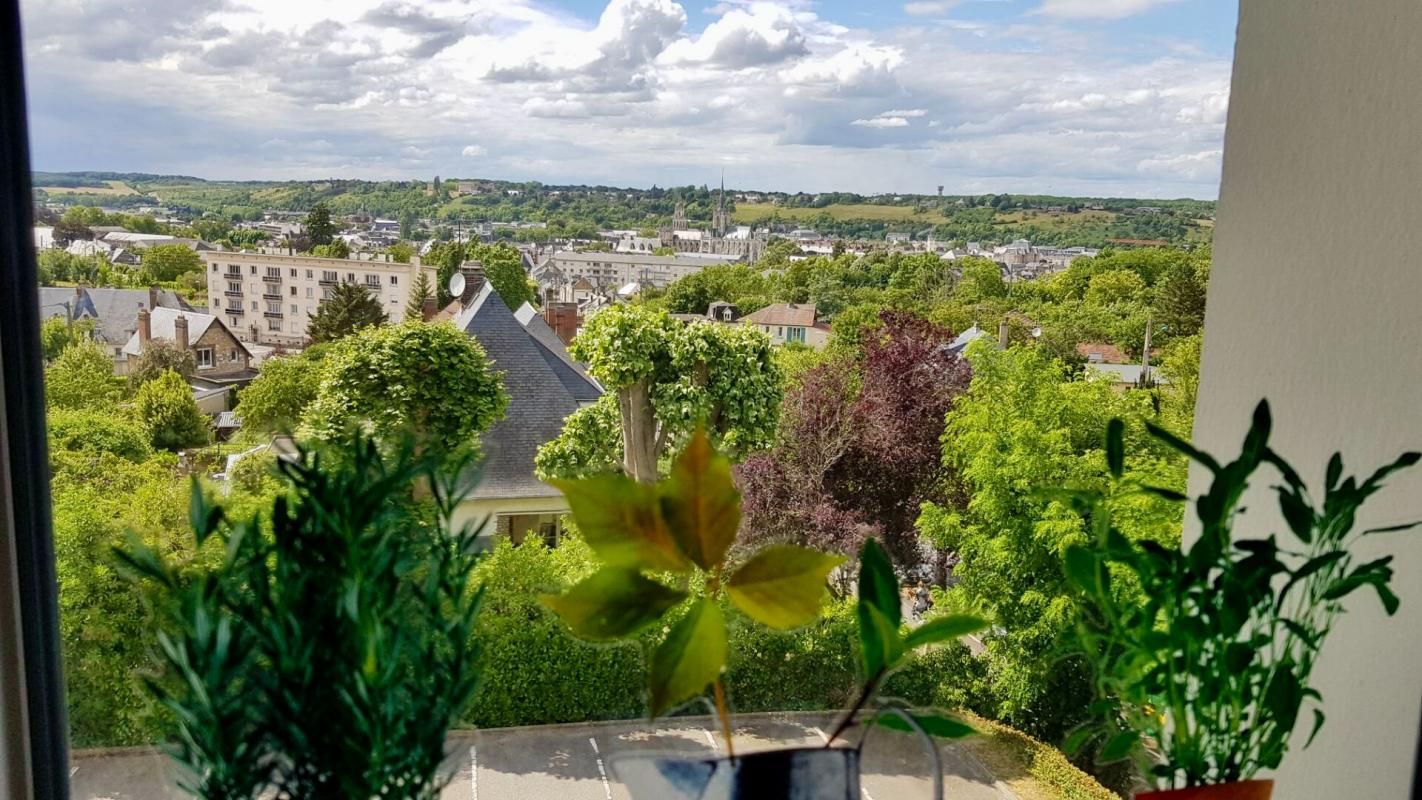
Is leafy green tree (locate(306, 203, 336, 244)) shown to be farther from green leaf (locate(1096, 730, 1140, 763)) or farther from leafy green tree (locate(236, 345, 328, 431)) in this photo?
green leaf (locate(1096, 730, 1140, 763))

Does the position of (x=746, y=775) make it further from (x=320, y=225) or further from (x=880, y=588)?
(x=320, y=225)

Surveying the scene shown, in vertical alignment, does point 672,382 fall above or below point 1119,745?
above

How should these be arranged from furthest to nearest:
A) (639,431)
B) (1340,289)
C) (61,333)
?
1. (639,431)
2. (61,333)
3. (1340,289)

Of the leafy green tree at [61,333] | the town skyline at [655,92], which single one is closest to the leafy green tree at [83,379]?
the leafy green tree at [61,333]

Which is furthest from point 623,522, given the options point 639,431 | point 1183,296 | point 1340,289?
point 1183,296

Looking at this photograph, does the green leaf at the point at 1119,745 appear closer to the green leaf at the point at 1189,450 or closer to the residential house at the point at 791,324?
the green leaf at the point at 1189,450
